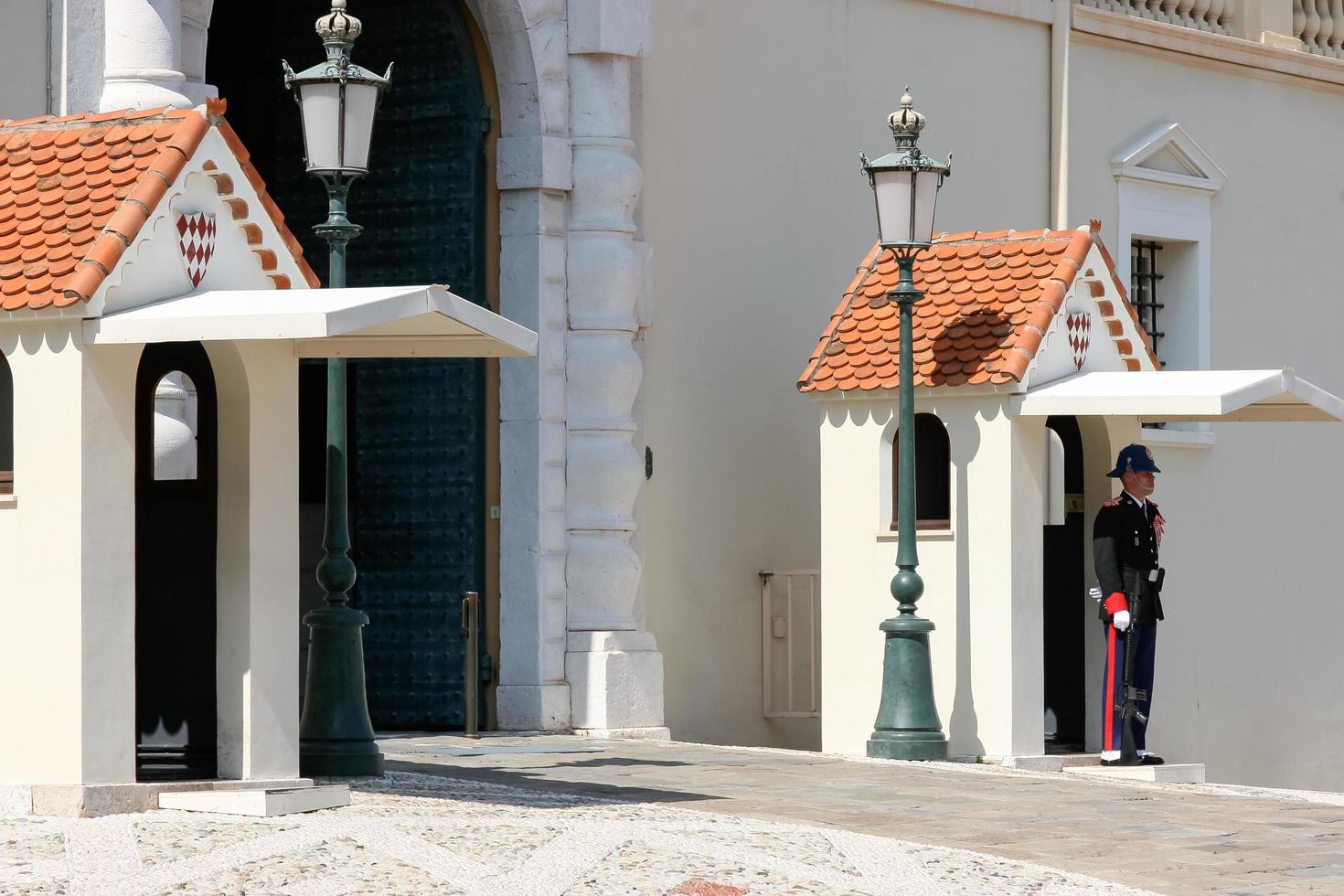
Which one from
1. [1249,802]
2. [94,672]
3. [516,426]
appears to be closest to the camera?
[94,672]

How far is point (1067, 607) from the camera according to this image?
1506 cm

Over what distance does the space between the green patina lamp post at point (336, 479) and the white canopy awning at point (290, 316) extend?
1.55 m

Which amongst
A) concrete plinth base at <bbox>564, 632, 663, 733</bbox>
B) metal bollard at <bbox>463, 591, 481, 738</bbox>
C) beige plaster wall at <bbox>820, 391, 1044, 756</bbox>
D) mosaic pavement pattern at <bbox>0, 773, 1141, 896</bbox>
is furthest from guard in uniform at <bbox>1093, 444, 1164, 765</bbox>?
mosaic pavement pattern at <bbox>0, 773, 1141, 896</bbox>

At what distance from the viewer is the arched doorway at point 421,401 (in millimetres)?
15242

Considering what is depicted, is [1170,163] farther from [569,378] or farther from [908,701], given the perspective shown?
[908,701]

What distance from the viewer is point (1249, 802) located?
1203cm

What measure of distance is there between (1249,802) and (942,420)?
10.4ft

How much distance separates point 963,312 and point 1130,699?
2.44 m

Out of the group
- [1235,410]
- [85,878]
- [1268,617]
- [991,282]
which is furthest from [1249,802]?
[1268,617]

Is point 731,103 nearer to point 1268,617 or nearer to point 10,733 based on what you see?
point 1268,617

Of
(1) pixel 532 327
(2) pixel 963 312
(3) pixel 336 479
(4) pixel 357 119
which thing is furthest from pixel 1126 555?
(4) pixel 357 119

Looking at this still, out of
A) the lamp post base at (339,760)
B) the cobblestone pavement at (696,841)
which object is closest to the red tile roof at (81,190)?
the cobblestone pavement at (696,841)

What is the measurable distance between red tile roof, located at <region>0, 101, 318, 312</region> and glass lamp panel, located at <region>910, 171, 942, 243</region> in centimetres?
445

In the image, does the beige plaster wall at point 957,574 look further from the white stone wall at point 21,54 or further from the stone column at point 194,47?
the white stone wall at point 21,54
